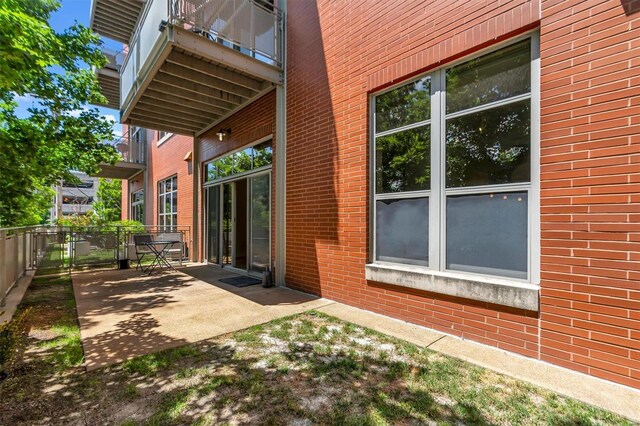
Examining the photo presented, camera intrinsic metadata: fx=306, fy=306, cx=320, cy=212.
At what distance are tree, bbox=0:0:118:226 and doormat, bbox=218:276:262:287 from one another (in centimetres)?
426

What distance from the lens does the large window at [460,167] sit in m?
3.30

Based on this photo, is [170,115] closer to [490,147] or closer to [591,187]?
[490,147]

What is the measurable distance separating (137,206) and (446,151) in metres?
19.3

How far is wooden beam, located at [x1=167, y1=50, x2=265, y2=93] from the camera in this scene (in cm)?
536

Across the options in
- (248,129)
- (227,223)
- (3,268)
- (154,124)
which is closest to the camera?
(3,268)

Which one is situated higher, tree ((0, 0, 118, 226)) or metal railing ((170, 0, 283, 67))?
metal railing ((170, 0, 283, 67))

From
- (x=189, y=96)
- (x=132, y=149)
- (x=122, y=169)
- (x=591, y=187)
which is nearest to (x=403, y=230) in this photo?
(x=591, y=187)

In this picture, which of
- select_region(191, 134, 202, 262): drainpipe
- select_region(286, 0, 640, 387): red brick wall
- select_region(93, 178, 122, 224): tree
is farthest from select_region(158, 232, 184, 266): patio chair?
select_region(93, 178, 122, 224): tree

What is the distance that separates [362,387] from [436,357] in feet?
3.28

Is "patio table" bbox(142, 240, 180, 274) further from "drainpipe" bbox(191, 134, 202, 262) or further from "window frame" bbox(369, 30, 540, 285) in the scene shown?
"window frame" bbox(369, 30, 540, 285)

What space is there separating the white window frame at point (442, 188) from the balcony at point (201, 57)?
292 cm

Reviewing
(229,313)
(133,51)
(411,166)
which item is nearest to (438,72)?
(411,166)

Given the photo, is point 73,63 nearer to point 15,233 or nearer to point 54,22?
point 54,22

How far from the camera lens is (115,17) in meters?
11.4
